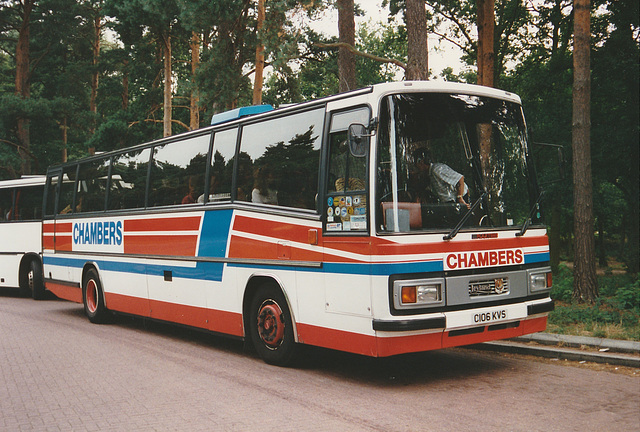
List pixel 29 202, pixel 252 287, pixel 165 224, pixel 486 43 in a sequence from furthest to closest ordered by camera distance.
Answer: pixel 486 43 → pixel 29 202 → pixel 165 224 → pixel 252 287

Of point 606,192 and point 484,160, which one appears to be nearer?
point 484,160

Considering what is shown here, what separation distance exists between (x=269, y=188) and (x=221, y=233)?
1260 millimetres

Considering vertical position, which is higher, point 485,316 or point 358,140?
point 358,140

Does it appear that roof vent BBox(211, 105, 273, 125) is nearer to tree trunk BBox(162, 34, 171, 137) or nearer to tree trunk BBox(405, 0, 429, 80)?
tree trunk BBox(405, 0, 429, 80)

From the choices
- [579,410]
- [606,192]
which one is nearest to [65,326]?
[579,410]

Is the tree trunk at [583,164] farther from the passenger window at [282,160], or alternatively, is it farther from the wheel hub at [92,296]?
the wheel hub at [92,296]

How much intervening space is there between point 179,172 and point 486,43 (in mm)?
13964

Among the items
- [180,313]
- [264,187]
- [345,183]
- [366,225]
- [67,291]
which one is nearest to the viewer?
[366,225]

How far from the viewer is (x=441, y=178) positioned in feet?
23.8

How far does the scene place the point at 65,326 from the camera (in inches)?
493

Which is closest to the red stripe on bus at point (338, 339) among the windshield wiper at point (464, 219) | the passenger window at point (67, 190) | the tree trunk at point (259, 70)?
the windshield wiper at point (464, 219)

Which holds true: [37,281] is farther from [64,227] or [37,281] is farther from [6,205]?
[64,227]

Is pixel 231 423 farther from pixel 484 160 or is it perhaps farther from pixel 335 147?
pixel 484 160

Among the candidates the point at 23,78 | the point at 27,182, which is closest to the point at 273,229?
the point at 27,182
